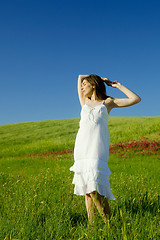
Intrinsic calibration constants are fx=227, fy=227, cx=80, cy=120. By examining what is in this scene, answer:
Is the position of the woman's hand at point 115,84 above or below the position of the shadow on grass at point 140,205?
above

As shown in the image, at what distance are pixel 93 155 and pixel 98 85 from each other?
4.45ft

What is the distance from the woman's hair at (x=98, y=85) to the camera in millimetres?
4240

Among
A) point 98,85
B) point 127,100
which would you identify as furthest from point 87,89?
point 127,100

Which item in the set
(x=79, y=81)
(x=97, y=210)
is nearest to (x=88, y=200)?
(x=97, y=210)

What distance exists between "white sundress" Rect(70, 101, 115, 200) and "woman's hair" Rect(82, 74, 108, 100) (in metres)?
0.41

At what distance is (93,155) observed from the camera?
3643 millimetres

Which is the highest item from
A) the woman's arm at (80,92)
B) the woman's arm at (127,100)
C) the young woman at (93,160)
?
the woman's arm at (80,92)

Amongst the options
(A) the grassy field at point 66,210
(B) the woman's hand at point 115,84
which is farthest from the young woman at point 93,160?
(B) the woman's hand at point 115,84

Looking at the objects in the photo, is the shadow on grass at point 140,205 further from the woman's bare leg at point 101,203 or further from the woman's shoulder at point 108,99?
the woman's shoulder at point 108,99

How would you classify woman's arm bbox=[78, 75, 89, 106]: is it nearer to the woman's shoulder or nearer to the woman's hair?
the woman's hair

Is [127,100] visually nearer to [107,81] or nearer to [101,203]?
[107,81]

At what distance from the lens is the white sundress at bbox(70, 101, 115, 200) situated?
11.8 ft

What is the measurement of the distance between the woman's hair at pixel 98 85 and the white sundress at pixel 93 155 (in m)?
0.41

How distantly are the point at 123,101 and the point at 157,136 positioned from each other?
1680 cm
